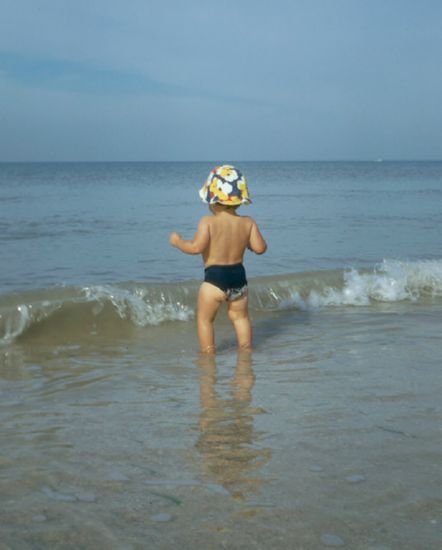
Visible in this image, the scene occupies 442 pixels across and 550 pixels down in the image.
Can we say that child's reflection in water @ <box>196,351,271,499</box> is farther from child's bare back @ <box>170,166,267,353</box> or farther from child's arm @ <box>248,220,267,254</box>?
child's arm @ <box>248,220,267,254</box>

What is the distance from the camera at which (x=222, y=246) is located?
5578 millimetres

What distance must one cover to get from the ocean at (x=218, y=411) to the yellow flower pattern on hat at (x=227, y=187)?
3.78ft

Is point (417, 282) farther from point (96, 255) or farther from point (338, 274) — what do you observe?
point (96, 255)

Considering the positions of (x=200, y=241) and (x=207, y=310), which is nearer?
(x=200, y=241)

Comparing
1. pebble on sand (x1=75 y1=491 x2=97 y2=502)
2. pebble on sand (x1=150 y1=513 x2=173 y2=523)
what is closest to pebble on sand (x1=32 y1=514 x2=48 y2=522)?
pebble on sand (x1=75 y1=491 x2=97 y2=502)

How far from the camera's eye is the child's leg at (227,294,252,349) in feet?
18.8

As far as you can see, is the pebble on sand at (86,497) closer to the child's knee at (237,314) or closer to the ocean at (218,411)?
the ocean at (218,411)

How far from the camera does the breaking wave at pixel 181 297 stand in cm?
725

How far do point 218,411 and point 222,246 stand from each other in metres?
1.68

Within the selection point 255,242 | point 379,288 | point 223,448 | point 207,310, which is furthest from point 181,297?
point 223,448

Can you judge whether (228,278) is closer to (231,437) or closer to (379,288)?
(231,437)

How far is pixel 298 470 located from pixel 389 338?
3.32m

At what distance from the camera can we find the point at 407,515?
2820 mm

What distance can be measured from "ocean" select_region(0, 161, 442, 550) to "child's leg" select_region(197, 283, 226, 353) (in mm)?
127
